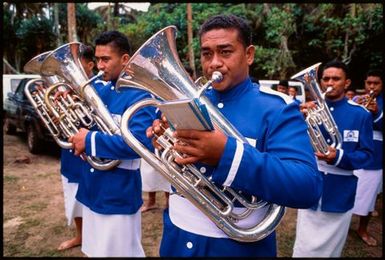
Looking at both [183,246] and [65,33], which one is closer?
[183,246]

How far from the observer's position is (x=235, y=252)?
175cm

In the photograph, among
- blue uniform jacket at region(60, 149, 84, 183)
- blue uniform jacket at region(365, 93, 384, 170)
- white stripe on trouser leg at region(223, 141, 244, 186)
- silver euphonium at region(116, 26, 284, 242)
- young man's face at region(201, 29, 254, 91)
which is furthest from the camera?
blue uniform jacket at region(365, 93, 384, 170)

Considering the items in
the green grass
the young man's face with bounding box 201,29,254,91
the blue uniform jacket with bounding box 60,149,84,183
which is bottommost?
the green grass

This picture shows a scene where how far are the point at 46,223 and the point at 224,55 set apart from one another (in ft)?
13.1

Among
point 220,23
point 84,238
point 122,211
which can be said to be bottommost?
point 84,238

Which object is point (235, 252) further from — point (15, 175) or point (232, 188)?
point (15, 175)

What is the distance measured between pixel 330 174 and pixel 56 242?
317cm

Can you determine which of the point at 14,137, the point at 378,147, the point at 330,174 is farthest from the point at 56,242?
the point at 14,137

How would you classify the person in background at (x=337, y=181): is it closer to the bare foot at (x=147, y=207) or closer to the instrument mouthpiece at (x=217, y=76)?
the instrument mouthpiece at (x=217, y=76)

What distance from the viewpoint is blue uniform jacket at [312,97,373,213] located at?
3236 millimetres

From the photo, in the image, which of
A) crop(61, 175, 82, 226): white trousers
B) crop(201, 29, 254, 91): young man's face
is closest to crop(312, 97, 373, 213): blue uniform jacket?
crop(201, 29, 254, 91): young man's face

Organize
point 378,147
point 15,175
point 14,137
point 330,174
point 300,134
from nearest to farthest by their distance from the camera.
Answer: point 300,134, point 330,174, point 378,147, point 15,175, point 14,137

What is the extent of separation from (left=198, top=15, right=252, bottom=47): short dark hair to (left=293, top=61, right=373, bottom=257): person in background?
1.80 m

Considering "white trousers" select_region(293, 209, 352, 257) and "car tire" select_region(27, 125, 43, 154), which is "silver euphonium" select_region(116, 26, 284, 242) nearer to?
"white trousers" select_region(293, 209, 352, 257)
